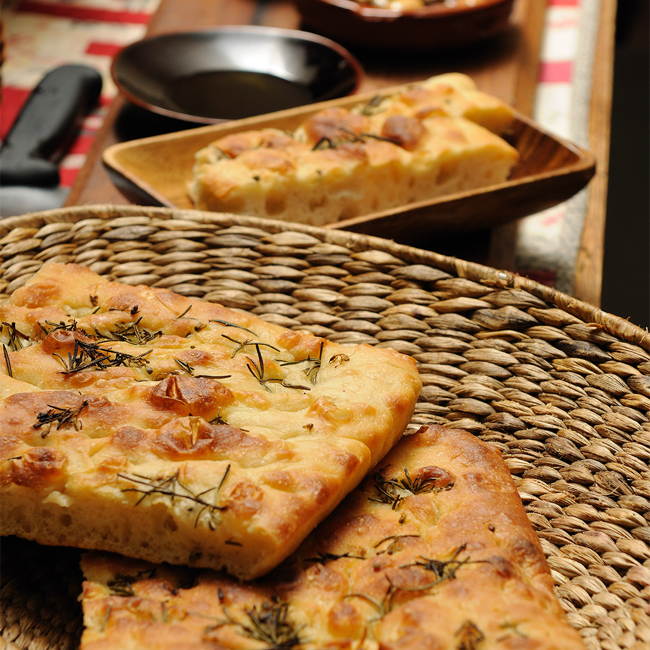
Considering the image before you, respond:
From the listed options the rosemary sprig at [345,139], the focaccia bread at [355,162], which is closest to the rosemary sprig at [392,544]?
the focaccia bread at [355,162]

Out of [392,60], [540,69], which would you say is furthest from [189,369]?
[540,69]

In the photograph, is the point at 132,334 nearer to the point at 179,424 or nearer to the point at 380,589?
the point at 179,424

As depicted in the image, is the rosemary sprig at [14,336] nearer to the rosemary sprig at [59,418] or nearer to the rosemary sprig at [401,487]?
the rosemary sprig at [59,418]

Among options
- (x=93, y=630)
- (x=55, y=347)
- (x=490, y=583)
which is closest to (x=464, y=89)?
(x=55, y=347)

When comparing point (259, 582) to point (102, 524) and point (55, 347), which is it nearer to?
point (102, 524)

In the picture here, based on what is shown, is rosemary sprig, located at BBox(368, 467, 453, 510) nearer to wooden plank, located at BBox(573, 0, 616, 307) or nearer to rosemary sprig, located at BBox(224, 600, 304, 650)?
rosemary sprig, located at BBox(224, 600, 304, 650)

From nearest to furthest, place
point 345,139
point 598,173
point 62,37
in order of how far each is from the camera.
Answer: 1. point 345,139
2. point 598,173
3. point 62,37
